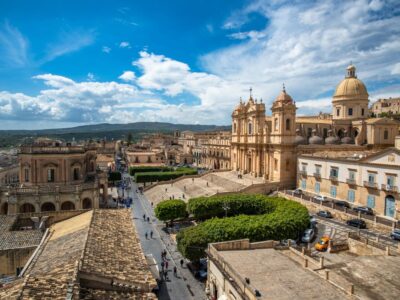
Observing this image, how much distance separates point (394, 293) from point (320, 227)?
58.7 ft

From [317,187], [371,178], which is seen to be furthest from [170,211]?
[371,178]

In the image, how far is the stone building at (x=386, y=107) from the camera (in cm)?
9850

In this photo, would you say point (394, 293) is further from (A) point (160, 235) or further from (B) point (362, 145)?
(B) point (362, 145)

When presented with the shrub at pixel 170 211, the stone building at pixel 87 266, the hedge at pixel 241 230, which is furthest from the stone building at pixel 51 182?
the hedge at pixel 241 230

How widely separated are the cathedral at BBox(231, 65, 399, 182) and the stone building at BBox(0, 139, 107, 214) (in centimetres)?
2607

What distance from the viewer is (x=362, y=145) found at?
5319 centimetres

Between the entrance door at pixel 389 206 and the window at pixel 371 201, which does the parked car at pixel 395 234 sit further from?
the window at pixel 371 201

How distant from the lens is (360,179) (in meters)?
34.9

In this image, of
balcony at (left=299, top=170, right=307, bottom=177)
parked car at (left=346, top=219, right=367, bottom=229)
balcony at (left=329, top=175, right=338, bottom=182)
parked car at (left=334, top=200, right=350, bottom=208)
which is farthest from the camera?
balcony at (left=299, top=170, right=307, bottom=177)

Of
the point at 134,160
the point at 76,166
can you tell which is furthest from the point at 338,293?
the point at 134,160

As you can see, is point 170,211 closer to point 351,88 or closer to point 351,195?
point 351,195

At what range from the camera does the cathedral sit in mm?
47250

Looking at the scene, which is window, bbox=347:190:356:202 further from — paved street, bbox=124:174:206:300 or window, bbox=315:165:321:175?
paved street, bbox=124:174:206:300

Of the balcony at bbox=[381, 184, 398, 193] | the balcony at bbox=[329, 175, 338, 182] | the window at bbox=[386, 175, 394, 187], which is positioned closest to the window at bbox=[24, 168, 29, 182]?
the balcony at bbox=[329, 175, 338, 182]
